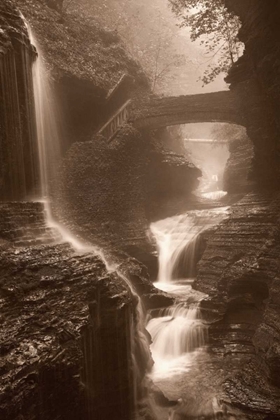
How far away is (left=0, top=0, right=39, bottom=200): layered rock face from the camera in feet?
24.7

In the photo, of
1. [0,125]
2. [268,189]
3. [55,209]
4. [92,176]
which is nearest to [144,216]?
[92,176]

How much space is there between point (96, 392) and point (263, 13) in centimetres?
1250

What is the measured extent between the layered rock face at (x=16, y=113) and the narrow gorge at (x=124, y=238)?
1.4 inches

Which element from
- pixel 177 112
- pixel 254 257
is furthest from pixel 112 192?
pixel 254 257

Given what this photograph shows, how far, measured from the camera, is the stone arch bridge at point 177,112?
18312mm

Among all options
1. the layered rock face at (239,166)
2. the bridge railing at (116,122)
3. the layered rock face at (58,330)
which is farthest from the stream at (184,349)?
the layered rock face at (239,166)

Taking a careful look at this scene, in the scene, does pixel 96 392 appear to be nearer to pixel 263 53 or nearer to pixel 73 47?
pixel 263 53

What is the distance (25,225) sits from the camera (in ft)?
22.1

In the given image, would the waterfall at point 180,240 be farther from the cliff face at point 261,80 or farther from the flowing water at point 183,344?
the cliff face at point 261,80

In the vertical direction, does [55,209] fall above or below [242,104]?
below

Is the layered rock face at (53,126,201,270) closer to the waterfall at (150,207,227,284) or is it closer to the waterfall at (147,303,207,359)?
the waterfall at (150,207,227,284)

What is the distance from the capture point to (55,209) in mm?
15750

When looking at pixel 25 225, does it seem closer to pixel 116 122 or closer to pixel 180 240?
pixel 180 240

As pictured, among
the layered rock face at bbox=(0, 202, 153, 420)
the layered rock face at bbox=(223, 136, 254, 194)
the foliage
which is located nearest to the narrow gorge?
the layered rock face at bbox=(0, 202, 153, 420)
